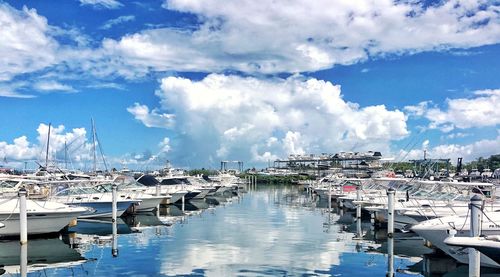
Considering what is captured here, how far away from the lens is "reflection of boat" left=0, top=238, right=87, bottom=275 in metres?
21.7

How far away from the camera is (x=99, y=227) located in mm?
34469

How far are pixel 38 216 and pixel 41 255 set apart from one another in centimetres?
429

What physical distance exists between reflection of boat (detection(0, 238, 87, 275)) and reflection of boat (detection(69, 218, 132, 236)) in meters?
4.20

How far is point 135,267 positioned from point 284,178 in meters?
127

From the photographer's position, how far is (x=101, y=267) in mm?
21266

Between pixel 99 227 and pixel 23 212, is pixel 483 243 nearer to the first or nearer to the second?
pixel 23 212

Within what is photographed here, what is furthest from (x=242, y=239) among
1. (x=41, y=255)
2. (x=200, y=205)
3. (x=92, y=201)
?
(x=200, y=205)

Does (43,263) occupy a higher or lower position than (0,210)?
lower

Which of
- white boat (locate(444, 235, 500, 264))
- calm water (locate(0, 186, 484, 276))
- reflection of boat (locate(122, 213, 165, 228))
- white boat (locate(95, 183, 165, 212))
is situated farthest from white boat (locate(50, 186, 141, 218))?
white boat (locate(444, 235, 500, 264))

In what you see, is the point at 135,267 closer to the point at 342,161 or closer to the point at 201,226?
the point at 201,226

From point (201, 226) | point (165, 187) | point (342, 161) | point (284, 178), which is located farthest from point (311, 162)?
point (201, 226)

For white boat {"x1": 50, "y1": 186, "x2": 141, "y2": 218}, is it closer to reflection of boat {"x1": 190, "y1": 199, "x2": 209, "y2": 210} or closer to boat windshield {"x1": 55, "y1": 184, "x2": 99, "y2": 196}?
boat windshield {"x1": 55, "y1": 184, "x2": 99, "y2": 196}

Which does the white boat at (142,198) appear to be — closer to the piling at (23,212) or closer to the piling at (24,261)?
the piling at (23,212)

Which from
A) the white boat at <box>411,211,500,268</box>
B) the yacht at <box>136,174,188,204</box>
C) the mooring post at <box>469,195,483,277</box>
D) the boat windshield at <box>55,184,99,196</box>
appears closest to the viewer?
the mooring post at <box>469,195,483,277</box>
